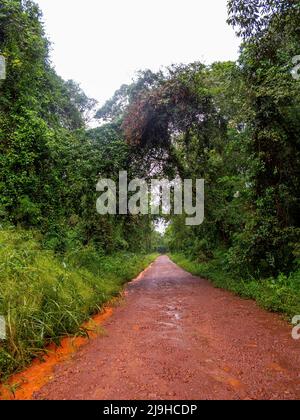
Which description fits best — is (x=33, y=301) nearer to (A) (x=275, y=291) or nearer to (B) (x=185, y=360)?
(B) (x=185, y=360)

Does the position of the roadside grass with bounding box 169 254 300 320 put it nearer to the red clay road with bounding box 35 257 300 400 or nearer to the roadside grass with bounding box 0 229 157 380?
the red clay road with bounding box 35 257 300 400

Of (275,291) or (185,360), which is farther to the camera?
(275,291)

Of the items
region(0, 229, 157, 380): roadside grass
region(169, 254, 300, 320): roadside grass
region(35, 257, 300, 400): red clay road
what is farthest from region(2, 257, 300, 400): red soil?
region(0, 229, 157, 380): roadside grass

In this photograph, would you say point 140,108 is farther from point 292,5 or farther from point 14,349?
point 14,349

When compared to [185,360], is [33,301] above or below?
above

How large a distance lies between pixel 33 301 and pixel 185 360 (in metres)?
2.68

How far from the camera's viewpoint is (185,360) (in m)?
4.85

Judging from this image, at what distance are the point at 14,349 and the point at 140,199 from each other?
11.6 metres

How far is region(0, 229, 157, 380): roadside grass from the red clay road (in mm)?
573

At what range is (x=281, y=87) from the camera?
766cm

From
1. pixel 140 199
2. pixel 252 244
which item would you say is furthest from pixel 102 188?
pixel 252 244

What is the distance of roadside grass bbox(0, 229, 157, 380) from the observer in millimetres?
4992

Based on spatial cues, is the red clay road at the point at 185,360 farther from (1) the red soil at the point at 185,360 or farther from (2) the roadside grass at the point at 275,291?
(2) the roadside grass at the point at 275,291

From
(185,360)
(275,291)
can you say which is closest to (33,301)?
(185,360)
